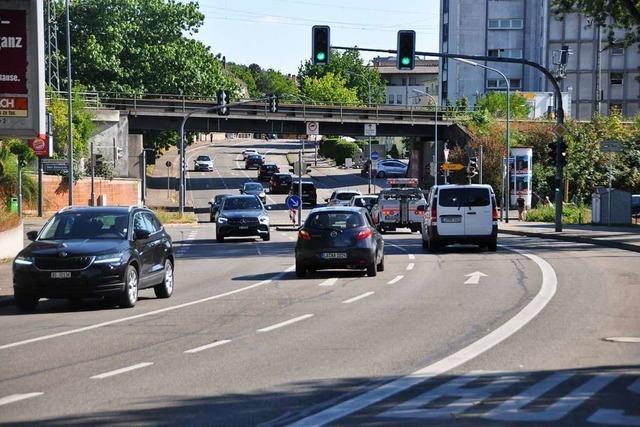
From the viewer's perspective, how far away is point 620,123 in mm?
78562

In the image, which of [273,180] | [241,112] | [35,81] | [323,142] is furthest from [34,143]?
[323,142]

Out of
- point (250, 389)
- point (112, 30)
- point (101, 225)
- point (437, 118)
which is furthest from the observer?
point (112, 30)

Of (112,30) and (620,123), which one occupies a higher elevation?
(112,30)

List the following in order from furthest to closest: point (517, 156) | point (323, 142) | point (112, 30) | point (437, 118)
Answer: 1. point (323, 142)
2. point (112, 30)
3. point (437, 118)
4. point (517, 156)

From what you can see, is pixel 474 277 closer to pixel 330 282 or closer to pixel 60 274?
pixel 330 282

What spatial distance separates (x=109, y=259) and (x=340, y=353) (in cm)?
621

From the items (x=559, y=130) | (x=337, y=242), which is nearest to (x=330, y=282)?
(x=337, y=242)

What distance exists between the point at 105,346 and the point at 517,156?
54797 millimetres

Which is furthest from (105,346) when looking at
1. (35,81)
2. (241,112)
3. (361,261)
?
(241,112)

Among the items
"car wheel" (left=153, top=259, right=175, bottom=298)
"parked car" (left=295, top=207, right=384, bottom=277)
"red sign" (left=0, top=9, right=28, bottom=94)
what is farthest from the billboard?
"car wheel" (left=153, top=259, right=175, bottom=298)

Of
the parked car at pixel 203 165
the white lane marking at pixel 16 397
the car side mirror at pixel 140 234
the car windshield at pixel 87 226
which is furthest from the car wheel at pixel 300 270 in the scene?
the parked car at pixel 203 165

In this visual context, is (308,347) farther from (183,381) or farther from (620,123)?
(620,123)

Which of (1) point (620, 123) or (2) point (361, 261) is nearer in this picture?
(2) point (361, 261)

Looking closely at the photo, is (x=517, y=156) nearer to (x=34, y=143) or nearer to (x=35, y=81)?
(x=34, y=143)
